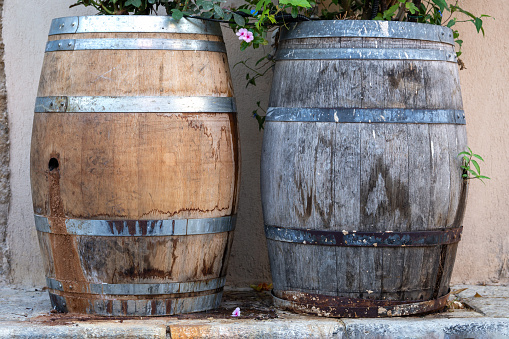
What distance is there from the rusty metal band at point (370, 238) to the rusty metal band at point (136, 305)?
0.47 metres

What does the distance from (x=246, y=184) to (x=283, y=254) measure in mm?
676

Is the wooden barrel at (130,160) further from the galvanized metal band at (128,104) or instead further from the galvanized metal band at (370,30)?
the galvanized metal band at (370,30)

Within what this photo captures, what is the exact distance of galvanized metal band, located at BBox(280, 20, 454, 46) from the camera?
2270mm

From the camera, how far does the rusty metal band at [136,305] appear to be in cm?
234

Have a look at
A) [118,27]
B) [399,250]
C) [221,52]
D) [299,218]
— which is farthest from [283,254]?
[118,27]

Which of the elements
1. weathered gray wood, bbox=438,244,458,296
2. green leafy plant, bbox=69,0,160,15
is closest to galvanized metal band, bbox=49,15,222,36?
green leafy plant, bbox=69,0,160,15

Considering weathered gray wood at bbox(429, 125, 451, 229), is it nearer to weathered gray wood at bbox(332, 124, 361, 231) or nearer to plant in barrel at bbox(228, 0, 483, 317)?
plant in barrel at bbox(228, 0, 483, 317)

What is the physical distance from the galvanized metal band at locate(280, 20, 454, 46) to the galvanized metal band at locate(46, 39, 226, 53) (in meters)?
0.41

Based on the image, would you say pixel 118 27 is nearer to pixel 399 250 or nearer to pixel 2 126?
pixel 2 126

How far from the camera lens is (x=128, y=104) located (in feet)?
7.43

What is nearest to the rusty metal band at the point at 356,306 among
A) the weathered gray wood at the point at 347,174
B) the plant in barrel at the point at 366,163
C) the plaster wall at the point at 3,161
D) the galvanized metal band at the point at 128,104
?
the plant in barrel at the point at 366,163

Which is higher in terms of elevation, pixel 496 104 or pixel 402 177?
pixel 496 104

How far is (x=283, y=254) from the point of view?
242cm

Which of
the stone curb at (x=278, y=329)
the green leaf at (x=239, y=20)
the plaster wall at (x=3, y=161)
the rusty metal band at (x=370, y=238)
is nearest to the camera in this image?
the stone curb at (x=278, y=329)
